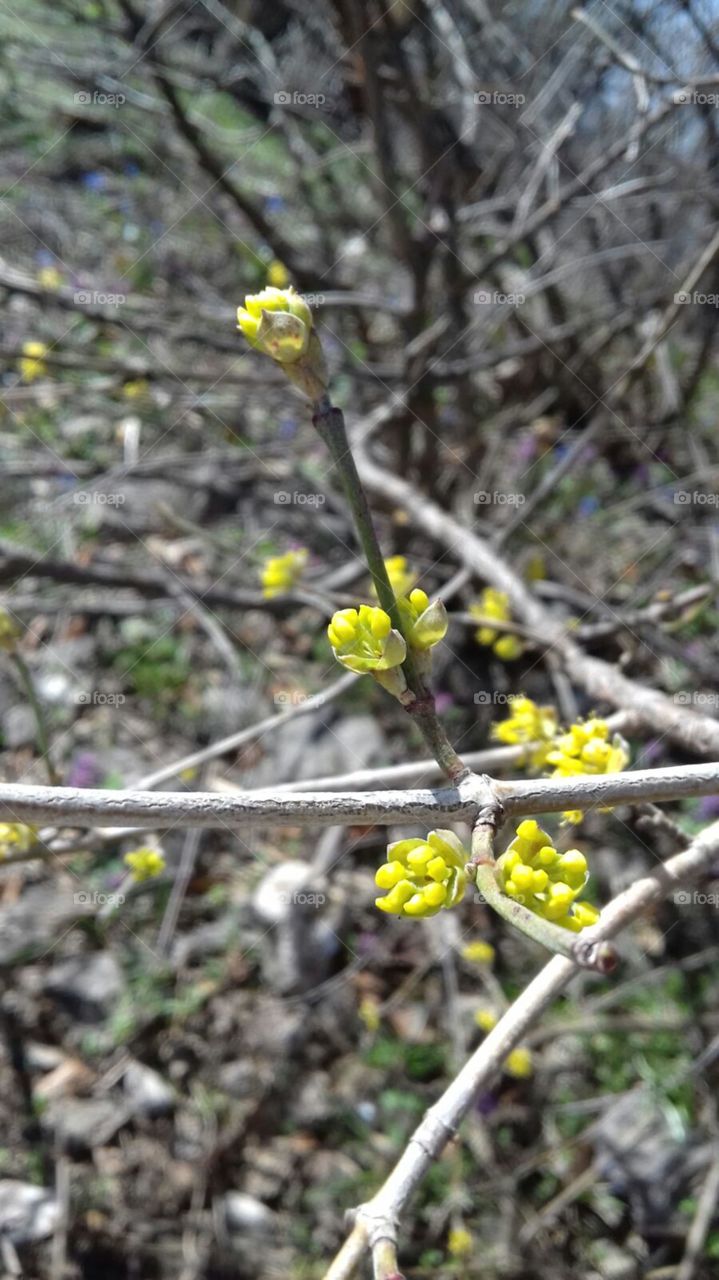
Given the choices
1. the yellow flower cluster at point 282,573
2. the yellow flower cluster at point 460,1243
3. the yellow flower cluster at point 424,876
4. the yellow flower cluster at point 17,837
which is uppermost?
the yellow flower cluster at point 282,573

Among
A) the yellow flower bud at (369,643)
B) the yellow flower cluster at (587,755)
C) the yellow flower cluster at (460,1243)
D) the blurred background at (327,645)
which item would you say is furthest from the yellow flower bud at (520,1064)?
the yellow flower bud at (369,643)

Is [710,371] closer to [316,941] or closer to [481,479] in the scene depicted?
[481,479]

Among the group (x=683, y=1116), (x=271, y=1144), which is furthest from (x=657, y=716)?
(x=271, y=1144)

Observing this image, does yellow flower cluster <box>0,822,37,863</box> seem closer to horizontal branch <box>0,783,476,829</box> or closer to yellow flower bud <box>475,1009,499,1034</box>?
horizontal branch <box>0,783,476,829</box>

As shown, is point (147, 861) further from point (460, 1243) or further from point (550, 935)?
point (460, 1243)

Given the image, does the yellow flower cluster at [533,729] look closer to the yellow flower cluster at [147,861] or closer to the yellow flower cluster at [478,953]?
the yellow flower cluster at [147,861]

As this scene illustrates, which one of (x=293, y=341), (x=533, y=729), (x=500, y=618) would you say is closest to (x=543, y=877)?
(x=293, y=341)
